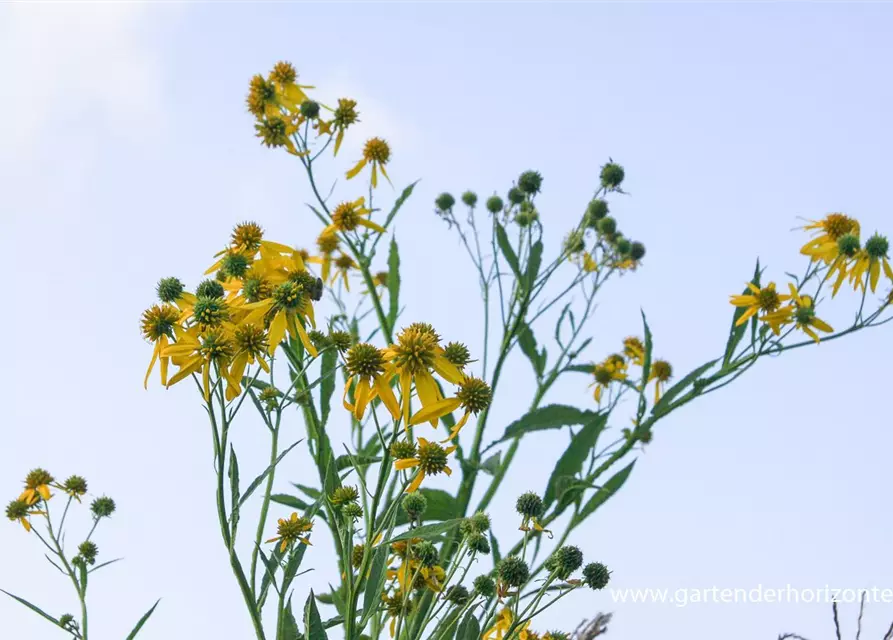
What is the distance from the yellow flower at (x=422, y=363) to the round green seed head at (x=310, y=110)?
5.04 ft

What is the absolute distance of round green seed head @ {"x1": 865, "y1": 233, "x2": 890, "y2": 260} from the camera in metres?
3.10

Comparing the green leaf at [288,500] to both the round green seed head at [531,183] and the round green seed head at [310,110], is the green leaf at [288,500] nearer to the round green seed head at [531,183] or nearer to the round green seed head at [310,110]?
the round green seed head at [310,110]

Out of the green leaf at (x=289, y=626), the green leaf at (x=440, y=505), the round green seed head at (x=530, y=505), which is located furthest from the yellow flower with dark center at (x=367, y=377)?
the green leaf at (x=440, y=505)

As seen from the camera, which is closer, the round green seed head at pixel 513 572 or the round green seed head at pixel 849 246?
the round green seed head at pixel 513 572

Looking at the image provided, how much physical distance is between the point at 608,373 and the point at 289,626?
223cm

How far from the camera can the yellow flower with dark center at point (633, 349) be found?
13.8 ft

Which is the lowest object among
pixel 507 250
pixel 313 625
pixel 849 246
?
pixel 313 625

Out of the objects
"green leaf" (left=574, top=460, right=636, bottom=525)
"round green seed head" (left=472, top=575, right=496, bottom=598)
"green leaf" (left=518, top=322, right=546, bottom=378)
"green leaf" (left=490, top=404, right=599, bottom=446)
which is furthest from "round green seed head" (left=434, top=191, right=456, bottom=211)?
"round green seed head" (left=472, top=575, right=496, bottom=598)

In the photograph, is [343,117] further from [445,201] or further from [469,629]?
[469,629]

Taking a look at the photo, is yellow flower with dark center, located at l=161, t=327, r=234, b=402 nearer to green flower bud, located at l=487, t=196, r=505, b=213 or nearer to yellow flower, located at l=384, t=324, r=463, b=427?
yellow flower, located at l=384, t=324, r=463, b=427

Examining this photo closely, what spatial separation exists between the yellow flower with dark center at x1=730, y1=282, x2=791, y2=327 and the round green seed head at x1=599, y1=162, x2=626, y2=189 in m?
0.76

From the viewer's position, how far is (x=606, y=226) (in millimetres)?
3676

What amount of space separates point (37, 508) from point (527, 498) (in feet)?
5.66

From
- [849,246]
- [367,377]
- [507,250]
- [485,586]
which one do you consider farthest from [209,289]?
[849,246]
